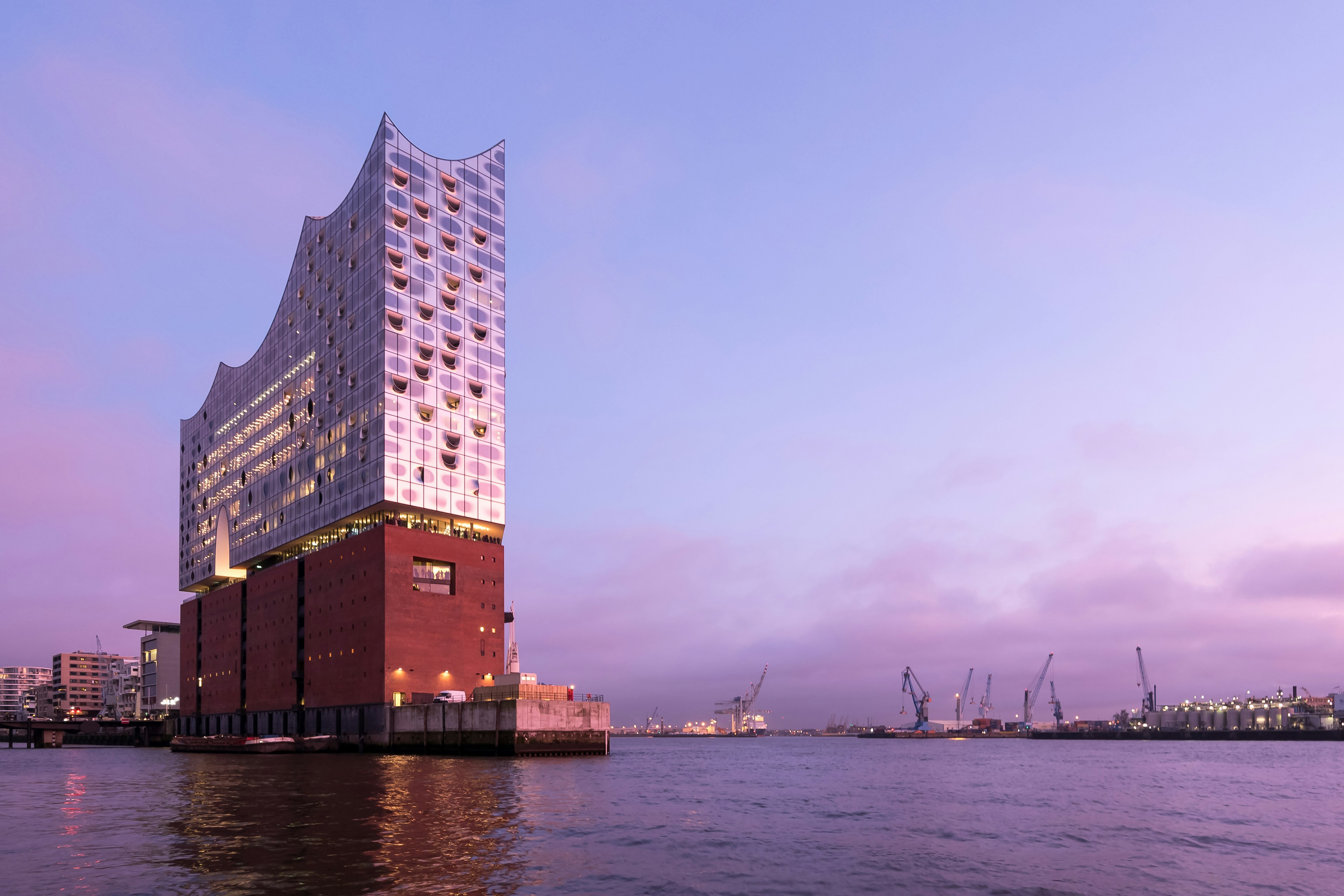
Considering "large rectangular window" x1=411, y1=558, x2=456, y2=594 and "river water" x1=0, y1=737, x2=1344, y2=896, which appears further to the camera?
"large rectangular window" x1=411, y1=558, x2=456, y2=594

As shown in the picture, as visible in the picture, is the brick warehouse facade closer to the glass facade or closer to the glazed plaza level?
the glazed plaza level

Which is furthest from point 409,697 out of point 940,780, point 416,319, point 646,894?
point 646,894

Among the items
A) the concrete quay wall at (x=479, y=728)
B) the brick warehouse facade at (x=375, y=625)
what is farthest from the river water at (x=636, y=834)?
the brick warehouse facade at (x=375, y=625)

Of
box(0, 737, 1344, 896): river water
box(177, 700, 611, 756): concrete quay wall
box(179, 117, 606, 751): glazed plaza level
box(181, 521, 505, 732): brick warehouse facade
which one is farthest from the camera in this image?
box(179, 117, 606, 751): glazed plaza level

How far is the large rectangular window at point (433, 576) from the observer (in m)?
121

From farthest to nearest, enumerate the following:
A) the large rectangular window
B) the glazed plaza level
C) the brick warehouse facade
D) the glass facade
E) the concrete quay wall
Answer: the glass facade, the large rectangular window, the glazed plaza level, the brick warehouse facade, the concrete quay wall

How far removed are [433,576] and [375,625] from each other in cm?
900

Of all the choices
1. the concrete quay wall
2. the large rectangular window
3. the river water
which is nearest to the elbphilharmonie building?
the large rectangular window

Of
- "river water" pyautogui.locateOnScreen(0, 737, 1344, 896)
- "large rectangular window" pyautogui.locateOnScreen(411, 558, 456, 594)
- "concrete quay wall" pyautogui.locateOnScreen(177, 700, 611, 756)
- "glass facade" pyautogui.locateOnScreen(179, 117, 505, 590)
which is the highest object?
"glass facade" pyautogui.locateOnScreen(179, 117, 505, 590)

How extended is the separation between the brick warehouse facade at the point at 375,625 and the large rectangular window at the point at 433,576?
9.5 inches

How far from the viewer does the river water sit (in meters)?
29.7

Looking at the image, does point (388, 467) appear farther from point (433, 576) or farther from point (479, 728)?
point (479, 728)

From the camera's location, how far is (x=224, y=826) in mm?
39812

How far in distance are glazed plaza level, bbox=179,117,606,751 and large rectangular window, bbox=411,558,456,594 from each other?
26 cm
